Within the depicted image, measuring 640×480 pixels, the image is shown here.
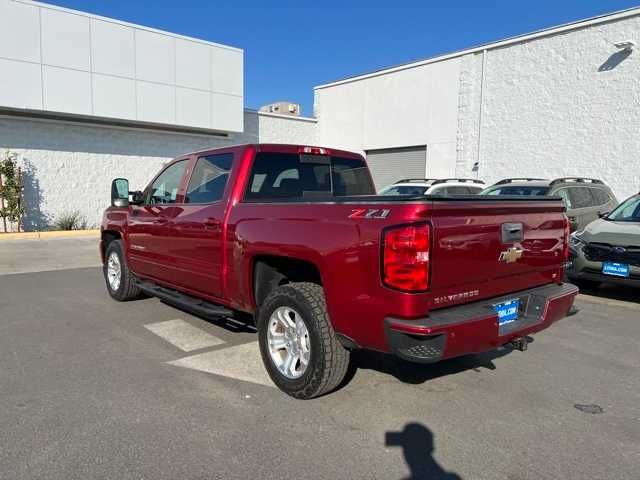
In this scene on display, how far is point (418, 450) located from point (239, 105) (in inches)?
694

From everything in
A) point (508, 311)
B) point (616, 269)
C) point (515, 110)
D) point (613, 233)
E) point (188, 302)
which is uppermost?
point (515, 110)

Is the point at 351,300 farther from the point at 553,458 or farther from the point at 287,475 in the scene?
the point at 553,458

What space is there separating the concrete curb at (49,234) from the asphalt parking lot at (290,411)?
1033cm

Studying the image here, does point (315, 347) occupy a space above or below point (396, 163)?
below

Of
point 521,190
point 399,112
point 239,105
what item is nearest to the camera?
point 521,190

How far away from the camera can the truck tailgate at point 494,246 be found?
10.1 feet

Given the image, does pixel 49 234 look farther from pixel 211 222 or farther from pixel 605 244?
pixel 605 244

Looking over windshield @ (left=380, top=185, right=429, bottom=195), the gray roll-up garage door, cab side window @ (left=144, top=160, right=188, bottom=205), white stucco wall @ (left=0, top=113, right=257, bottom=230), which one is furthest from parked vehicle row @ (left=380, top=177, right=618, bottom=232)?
white stucco wall @ (left=0, top=113, right=257, bottom=230)

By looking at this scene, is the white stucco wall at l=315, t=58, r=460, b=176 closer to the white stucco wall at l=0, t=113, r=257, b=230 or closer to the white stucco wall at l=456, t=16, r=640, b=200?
the white stucco wall at l=456, t=16, r=640, b=200

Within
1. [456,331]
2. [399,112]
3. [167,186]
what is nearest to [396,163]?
[399,112]

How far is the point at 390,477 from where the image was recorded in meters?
2.82

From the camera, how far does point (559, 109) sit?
15.0 metres

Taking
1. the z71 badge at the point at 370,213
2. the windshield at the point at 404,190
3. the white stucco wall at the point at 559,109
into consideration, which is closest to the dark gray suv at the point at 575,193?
the windshield at the point at 404,190

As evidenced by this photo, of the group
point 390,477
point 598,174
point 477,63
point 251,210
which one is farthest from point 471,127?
point 390,477
